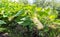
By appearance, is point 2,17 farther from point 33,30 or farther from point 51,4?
point 51,4

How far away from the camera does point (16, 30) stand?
2.25m

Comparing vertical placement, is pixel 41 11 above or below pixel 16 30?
above

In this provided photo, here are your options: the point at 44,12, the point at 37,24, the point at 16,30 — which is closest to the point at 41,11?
the point at 44,12

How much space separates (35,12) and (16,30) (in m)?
0.39

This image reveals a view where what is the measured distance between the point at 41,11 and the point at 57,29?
0.34 metres

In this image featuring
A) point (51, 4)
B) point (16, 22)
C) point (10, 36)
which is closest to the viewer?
point (10, 36)

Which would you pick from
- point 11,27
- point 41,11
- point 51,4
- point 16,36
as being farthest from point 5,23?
point 51,4

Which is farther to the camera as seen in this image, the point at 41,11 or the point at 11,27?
the point at 41,11

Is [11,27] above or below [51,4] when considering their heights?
below

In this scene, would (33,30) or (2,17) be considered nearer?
(33,30)

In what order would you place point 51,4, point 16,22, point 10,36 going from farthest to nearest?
point 51,4 → point 16,22 → point 10,36

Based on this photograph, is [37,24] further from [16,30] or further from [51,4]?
[51,4]

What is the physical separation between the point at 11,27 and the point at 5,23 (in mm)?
95

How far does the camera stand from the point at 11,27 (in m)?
2.31
